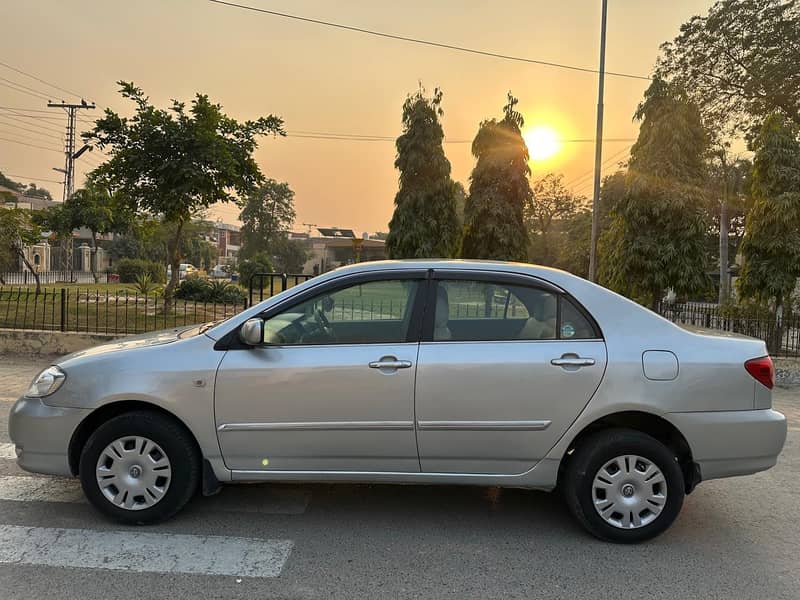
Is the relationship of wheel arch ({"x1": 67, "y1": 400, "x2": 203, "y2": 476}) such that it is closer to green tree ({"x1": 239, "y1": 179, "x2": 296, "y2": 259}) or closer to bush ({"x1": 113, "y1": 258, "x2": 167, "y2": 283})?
bush ({"x1": 113, "y1": 258, "x2": 167, "y2": 283})

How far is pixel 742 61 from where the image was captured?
21.0 meters

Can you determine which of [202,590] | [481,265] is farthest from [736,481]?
[202,590]

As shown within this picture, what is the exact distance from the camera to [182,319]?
12.4 metres

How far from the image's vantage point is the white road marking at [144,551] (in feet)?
10.1

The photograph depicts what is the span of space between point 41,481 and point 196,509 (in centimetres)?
135

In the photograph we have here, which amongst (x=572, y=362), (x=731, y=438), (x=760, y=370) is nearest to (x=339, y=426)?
(x=572, y=362)

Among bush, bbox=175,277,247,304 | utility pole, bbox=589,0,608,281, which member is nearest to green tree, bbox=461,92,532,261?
utility pole, bbox=589,0,608,281

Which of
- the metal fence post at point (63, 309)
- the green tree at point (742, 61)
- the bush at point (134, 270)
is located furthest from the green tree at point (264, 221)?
the metal fence post at point (63, 309)

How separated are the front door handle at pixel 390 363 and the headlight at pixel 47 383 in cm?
191

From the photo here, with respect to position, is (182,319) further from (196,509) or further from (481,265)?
(481,265)

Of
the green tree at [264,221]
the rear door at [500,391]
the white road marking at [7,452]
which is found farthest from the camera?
the green tree at [264,221]

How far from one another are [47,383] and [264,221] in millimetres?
62070

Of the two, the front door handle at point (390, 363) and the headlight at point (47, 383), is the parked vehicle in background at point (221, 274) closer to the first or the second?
the headlight at point (47, 383)

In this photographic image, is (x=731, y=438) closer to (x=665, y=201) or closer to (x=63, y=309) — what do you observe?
(x=665, y=201)
